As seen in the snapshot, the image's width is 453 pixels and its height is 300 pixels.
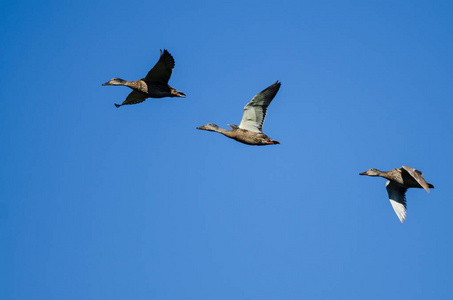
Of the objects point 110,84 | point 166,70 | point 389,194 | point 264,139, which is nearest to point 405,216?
point 389,194

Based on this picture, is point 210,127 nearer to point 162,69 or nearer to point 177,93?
point 177,93

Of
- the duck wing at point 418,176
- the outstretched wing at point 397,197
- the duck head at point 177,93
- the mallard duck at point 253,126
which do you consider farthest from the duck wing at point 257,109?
the outstretched wing at point 397,197

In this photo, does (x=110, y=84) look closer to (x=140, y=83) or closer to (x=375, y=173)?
(x=140, y=83)

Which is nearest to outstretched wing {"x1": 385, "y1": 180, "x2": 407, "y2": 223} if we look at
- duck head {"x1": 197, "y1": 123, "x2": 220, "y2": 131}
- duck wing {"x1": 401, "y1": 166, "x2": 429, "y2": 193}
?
duck wing {"x1": 401, "y1": 166, "x2": 429, "y2": 193}

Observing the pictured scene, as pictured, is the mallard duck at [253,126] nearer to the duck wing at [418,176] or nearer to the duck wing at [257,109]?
the duck wing at [257,109]

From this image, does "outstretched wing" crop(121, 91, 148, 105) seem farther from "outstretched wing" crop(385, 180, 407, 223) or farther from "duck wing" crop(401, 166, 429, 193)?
"duck wing" crop(401, 166, 429, 193)

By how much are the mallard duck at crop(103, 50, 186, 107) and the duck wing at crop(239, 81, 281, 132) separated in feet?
8.47

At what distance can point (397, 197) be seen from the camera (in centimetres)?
2025

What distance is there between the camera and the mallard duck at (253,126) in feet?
59.1

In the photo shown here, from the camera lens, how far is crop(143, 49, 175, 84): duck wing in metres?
18.6

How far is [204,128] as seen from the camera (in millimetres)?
19172

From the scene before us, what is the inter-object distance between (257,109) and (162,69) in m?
3.40

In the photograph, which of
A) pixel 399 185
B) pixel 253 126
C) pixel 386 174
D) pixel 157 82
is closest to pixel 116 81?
pixel 157 82

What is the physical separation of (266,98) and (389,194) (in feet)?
19.2
